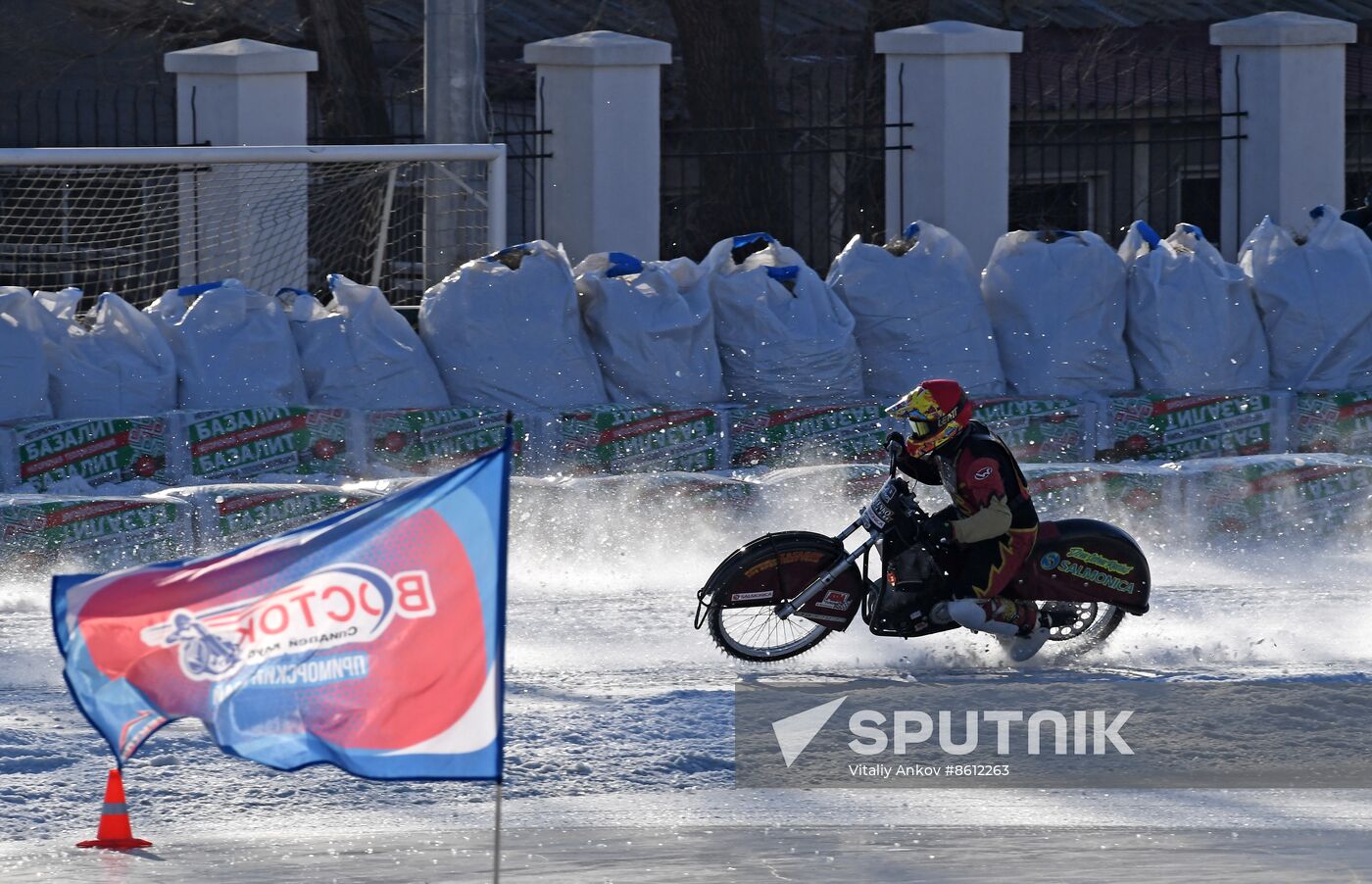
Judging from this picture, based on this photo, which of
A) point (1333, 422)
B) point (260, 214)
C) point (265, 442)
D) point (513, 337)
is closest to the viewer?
point (265, 442)

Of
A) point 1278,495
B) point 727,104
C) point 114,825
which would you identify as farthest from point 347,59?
point 114,825

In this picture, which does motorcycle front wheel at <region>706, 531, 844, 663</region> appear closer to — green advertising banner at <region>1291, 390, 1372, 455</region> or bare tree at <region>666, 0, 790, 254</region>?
green advertising banner at <region>1291, 390, 1372, 455</region>

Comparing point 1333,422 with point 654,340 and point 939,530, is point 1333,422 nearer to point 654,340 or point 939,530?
point 654,340

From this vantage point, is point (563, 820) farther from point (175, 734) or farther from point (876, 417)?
point (876, 417)

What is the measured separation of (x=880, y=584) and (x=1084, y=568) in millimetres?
804

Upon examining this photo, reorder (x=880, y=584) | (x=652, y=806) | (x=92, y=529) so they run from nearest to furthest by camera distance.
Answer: (x=652, y=806), (x=880, y=584), (x=92, y=529)

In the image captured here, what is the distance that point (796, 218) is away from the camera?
23438mm

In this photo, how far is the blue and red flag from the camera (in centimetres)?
534

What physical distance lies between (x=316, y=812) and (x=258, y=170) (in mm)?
7304

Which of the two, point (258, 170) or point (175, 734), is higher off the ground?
point (258, 170)

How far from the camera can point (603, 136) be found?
1520cm

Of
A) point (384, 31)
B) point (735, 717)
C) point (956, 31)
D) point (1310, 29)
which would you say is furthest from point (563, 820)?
point (384, 31)

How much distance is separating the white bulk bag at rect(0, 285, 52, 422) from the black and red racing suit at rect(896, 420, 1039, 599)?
475 centimetres

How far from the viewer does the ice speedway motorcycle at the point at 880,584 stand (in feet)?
29.1
